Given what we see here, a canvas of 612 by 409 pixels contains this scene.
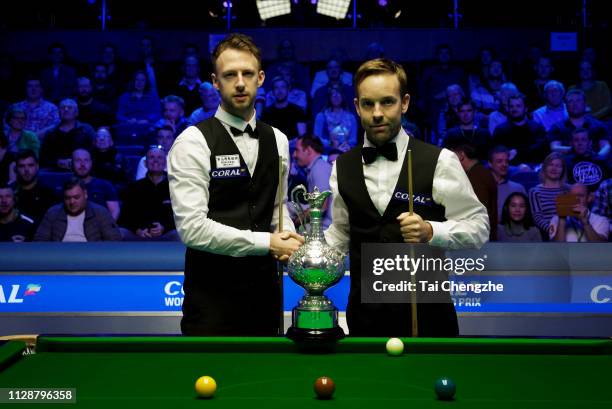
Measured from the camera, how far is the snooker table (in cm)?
169

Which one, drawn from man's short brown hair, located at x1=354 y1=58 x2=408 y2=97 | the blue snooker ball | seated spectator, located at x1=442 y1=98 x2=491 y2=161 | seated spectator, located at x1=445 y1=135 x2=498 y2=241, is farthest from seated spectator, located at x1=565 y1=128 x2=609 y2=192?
the blue snooker ball

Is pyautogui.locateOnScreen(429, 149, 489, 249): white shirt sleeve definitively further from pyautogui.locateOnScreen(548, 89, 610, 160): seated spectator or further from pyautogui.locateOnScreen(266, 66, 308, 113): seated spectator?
pyautogui.locateOnScreen(266, 66, 308, 113): seated spectator

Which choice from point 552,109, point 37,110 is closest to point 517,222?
point 552,109

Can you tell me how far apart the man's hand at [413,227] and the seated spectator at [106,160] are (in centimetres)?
480

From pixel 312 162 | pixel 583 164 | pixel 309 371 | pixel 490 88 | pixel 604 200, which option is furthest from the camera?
pixel 490 88

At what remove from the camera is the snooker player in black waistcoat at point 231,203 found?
2.66 meters

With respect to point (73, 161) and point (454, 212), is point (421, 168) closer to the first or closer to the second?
point (454, 212)

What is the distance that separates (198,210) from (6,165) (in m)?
4.75

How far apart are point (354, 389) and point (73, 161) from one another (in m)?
5.30

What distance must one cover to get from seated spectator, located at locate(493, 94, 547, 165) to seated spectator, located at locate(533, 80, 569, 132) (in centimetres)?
19

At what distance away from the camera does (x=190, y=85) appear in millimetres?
7980

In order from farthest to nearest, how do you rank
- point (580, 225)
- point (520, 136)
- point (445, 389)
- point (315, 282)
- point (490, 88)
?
1. point (490, 88)
2. point (520, 136)
3. point (580, 225)
4. point (315, 282)
5. point (445, 389)

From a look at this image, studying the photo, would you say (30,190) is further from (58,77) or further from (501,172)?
(501,172)

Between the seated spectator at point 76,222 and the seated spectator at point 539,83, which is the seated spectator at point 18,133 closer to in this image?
the seated spectator at point 76,222
